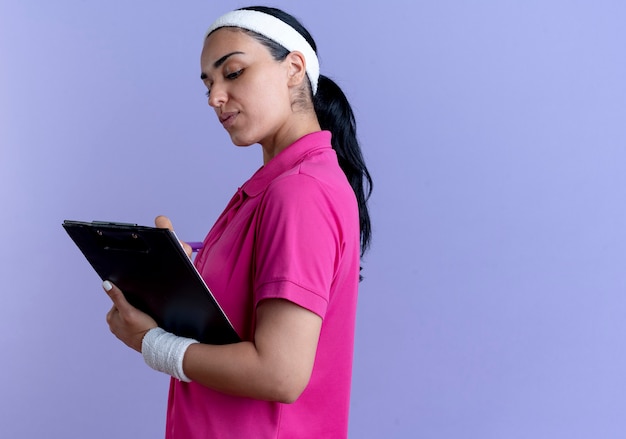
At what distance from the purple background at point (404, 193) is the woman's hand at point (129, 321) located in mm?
1208

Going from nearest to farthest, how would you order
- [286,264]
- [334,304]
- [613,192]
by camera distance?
[286,264], [334,304], [613,192]

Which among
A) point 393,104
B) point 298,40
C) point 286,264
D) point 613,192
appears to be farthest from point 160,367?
point 613,192

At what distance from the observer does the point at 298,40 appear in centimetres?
140

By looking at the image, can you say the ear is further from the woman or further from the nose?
the nose

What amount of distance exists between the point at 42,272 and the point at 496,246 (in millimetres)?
1306

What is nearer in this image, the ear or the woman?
the woman

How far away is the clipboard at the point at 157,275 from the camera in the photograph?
116 centimetres

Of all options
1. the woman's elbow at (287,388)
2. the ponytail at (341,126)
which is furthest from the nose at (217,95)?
the woman's elbow at (287,388)

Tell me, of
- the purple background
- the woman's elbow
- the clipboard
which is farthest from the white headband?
the purple background

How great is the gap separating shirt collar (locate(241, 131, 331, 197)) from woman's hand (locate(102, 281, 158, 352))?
0.24 m

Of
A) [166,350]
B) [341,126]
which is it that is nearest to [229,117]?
[341,126]

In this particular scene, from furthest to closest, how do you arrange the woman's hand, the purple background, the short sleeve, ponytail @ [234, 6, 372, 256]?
the purple background, ponytail @ [234, 6, 372, 256], the woman's hand, the short sleeve

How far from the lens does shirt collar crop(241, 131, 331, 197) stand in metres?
1.33

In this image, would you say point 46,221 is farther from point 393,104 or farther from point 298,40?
point 298,40
